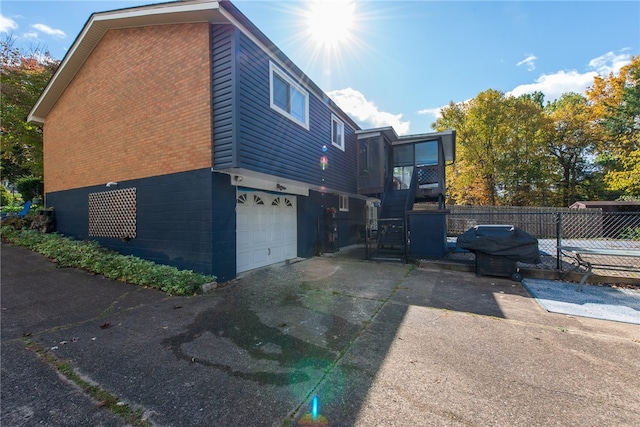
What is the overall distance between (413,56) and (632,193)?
18926mm

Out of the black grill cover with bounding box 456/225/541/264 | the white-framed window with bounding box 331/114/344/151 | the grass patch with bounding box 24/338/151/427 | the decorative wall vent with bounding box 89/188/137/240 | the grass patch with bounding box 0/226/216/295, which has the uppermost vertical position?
the white-framed window with bounding box 331/114/344/151

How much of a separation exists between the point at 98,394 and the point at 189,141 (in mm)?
4832

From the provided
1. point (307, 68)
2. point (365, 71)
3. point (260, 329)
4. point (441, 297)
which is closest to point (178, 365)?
point (260, 329)

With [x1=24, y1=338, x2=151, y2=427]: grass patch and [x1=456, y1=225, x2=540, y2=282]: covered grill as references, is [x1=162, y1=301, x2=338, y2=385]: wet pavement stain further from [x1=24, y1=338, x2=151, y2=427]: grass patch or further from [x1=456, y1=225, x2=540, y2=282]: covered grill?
[x1=456, y1=225, x2=540, y2=282]: covered grill

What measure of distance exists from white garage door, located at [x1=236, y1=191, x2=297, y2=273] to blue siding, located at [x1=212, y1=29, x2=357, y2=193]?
1.04 meters

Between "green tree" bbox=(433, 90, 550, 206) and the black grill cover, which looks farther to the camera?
"green tree" bbox=(433, 90, 550, 206)

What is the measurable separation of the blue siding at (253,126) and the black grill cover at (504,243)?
4618 mm

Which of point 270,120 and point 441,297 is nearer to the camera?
point 441,297

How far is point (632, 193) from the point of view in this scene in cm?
1672

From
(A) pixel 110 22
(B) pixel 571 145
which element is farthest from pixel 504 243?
(B) pixel 571 145

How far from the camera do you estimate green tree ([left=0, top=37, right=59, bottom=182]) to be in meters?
12.5

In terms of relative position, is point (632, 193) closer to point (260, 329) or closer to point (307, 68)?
point (307, 68)

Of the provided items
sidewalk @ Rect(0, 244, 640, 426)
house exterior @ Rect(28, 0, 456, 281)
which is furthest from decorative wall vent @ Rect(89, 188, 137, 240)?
sidewalk @ Rect(0, 244, 640, 426)

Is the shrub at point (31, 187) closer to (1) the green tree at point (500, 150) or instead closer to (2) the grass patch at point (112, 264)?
(2) the grass patch at point (112, 264)
